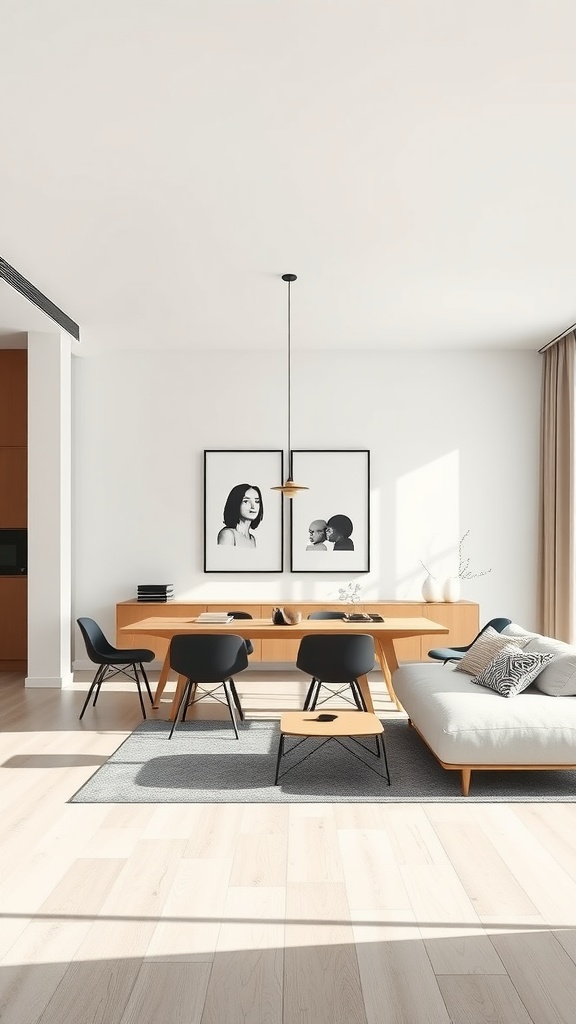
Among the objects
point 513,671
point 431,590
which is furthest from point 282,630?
point 431,590

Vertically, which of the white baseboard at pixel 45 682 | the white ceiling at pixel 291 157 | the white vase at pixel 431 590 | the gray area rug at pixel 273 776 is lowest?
the white baseboard at pixel 45 682

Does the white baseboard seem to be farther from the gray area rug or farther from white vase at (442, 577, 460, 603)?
white vase at (442, 577, 460, 603)

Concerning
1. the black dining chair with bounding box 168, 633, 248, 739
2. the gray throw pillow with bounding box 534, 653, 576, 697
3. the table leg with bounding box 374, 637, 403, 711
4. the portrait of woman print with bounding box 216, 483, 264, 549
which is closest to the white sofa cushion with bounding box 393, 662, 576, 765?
the gray throw pillow with bounding box 534, 653, 576, 697

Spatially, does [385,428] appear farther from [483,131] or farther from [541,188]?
[483,131]

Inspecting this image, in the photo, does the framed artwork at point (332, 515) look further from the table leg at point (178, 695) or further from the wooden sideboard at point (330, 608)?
the table leg at point (178, 695)

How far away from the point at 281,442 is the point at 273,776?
4383 mm

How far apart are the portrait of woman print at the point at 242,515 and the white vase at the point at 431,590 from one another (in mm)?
1762

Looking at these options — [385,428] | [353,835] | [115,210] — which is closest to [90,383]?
[385,428]

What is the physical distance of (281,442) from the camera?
832 centimetres

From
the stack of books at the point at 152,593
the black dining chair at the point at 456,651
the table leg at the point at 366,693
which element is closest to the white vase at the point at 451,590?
the black dining chair at the point at 456,651

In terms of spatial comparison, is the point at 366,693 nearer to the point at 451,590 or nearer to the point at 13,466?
the point at 451,590

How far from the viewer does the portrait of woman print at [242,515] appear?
27.2ft

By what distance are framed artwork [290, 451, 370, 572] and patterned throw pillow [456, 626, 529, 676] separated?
109 inches

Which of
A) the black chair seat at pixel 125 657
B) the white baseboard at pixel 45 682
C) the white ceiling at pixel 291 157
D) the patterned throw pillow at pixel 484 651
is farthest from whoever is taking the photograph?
the white baseboard at pixel 45 682
